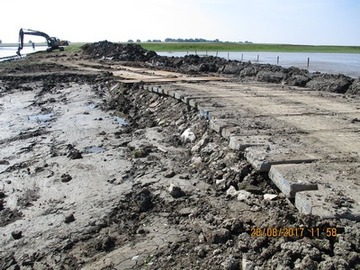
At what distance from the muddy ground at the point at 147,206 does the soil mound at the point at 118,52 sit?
22.4 meters

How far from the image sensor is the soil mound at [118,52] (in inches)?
1262

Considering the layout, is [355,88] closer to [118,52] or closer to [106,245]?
[106,245]

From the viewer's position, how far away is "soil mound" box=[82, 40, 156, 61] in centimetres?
3206

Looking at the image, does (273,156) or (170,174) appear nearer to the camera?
(273,156)

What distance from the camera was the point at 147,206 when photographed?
5.05m

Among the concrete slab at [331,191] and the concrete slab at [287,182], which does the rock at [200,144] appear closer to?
the concrete slab at [287,182]

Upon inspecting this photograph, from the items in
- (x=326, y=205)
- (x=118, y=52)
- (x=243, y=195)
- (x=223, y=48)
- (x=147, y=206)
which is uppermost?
(x=223, y=48)

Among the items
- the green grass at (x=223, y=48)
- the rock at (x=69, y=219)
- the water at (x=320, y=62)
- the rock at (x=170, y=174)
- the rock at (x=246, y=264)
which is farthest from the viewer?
the green grass at (x=223, y=48)

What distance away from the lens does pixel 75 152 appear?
7816 millimetres

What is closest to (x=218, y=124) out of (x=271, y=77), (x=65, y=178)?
(x=65, y=178)

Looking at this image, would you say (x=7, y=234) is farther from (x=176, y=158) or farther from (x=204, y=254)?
(x=176, y=158)

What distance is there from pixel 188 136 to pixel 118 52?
28334 mm
